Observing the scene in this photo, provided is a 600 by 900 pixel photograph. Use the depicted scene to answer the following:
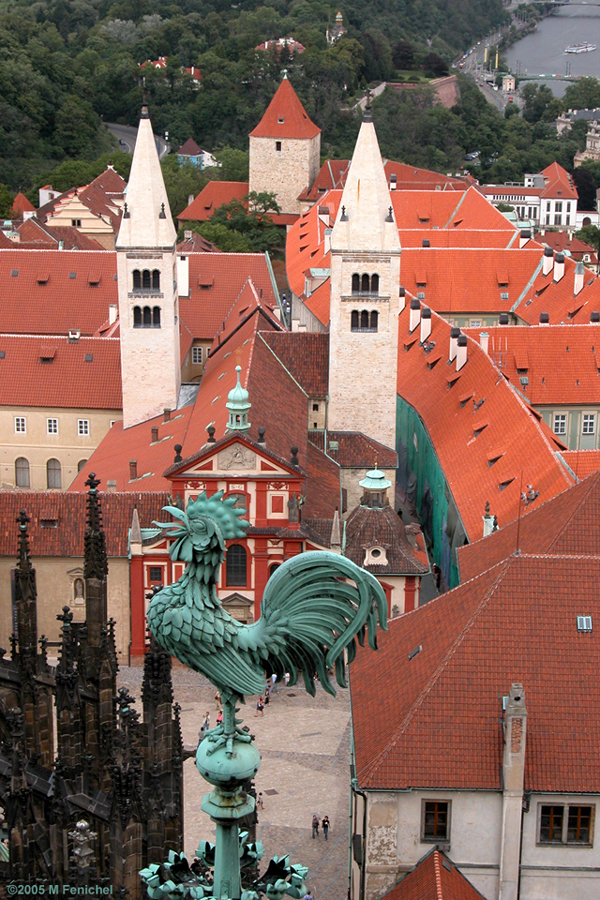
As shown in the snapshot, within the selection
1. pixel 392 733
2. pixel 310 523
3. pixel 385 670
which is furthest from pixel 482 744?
pixel 310 523

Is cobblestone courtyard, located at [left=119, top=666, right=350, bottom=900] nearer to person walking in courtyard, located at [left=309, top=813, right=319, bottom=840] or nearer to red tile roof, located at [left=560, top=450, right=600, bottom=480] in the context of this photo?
person walking in courtyard, located at [left=309, top=813, right=319, bottom=840]

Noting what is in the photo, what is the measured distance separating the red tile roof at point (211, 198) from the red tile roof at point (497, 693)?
105 metres

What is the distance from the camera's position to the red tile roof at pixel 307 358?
74.6 m

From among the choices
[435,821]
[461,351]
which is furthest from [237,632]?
[461,351]

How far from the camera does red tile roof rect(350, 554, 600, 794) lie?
1405 inches

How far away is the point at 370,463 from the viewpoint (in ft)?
238

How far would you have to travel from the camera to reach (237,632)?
13.7m

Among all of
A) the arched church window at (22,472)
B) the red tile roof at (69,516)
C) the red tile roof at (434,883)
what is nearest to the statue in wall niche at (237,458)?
the red tile roof at (69,516)

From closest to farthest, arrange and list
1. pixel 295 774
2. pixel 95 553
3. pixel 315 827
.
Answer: pixel 95 553 → pixel 315 827 → pixel 295 774

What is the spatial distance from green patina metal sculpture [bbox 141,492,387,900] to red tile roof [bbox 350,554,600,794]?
22153 mm

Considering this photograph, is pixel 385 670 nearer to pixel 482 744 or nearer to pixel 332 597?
pixel 482 744

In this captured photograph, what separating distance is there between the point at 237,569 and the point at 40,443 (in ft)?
66.0

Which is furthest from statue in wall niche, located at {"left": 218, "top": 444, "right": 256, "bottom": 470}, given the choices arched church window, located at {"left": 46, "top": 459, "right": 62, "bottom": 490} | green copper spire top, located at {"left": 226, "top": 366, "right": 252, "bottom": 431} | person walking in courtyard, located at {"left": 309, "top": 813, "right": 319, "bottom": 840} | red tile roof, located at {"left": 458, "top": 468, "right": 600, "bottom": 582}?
arched church window, located at {"left": 46, "top": 459, "right": 62, "bottom": 490}

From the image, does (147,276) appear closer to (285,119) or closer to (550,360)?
(550,360)
